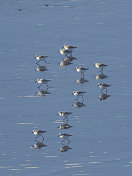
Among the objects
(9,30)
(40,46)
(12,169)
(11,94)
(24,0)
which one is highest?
(24,0)

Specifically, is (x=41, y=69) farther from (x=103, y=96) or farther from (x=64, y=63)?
(x=103, y=96)

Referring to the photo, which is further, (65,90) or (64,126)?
(65,90)

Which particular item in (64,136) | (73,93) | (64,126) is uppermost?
(73,93)

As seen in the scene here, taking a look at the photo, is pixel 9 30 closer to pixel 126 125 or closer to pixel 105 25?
pixel 105 25

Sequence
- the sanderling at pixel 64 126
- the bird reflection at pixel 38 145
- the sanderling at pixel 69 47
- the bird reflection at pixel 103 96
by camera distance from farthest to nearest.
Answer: the sanderling at pixel 69 47 → the bird reflection at pixel 103 96 → the sanderling at pixel 64 126 → the bird reflection at pixel 38 145

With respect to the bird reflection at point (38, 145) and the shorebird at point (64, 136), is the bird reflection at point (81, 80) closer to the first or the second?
the shorebird at point (64, 136)

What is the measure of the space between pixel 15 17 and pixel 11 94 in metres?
21.4

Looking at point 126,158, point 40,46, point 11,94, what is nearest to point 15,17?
point 40,46

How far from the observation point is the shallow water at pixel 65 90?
1119 inches

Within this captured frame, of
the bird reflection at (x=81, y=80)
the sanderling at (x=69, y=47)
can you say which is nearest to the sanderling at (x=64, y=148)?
the bird reflection at (x=81, y=80)

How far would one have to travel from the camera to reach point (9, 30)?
174 feet

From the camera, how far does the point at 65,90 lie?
38.2m

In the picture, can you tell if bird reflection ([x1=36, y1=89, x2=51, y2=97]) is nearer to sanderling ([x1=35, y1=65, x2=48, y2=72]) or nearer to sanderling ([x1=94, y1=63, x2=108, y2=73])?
sanderling ([x1=35, y1=65, x2=48, y2=72])

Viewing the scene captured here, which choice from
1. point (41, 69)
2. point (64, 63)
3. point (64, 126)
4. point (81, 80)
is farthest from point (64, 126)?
point (64, 63)
